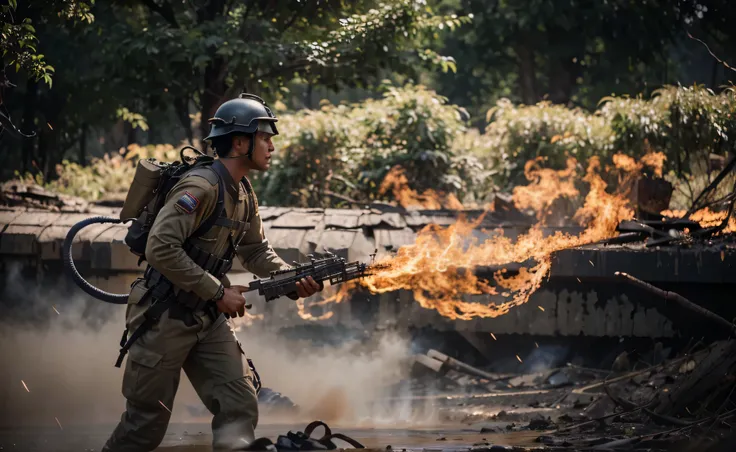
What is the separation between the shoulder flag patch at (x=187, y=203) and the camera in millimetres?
5129

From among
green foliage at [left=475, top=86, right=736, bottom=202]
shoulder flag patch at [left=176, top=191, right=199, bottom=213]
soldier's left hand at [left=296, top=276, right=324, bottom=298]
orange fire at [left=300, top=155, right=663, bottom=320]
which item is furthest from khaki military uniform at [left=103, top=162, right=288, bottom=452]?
green foliage at [left=475, top=86, right=736, bottom=202]

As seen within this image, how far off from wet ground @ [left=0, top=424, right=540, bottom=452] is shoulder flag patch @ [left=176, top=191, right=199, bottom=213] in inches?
79.0

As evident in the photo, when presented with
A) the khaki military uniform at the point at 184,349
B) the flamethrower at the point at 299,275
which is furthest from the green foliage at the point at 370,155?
the khaki military uniform at the point at 184,349

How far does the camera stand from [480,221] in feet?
33.0

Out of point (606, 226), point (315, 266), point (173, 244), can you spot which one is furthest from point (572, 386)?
point (173, 244)

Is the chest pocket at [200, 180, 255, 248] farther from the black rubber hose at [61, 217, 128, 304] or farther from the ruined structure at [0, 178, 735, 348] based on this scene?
the ruined structure at [0, 178, 735, 348]

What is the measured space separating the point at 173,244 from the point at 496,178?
34.7ft

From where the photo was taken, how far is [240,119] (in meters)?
5.51

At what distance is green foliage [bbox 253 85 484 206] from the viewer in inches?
575

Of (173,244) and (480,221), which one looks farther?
(480,221)

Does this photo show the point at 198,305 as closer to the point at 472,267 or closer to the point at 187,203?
the point at 187,203

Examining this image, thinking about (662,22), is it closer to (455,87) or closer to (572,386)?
(455,87)

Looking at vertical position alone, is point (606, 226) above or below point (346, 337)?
above

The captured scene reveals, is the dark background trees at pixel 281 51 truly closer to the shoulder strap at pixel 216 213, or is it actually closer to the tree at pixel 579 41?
the tree at pixel 579 41
